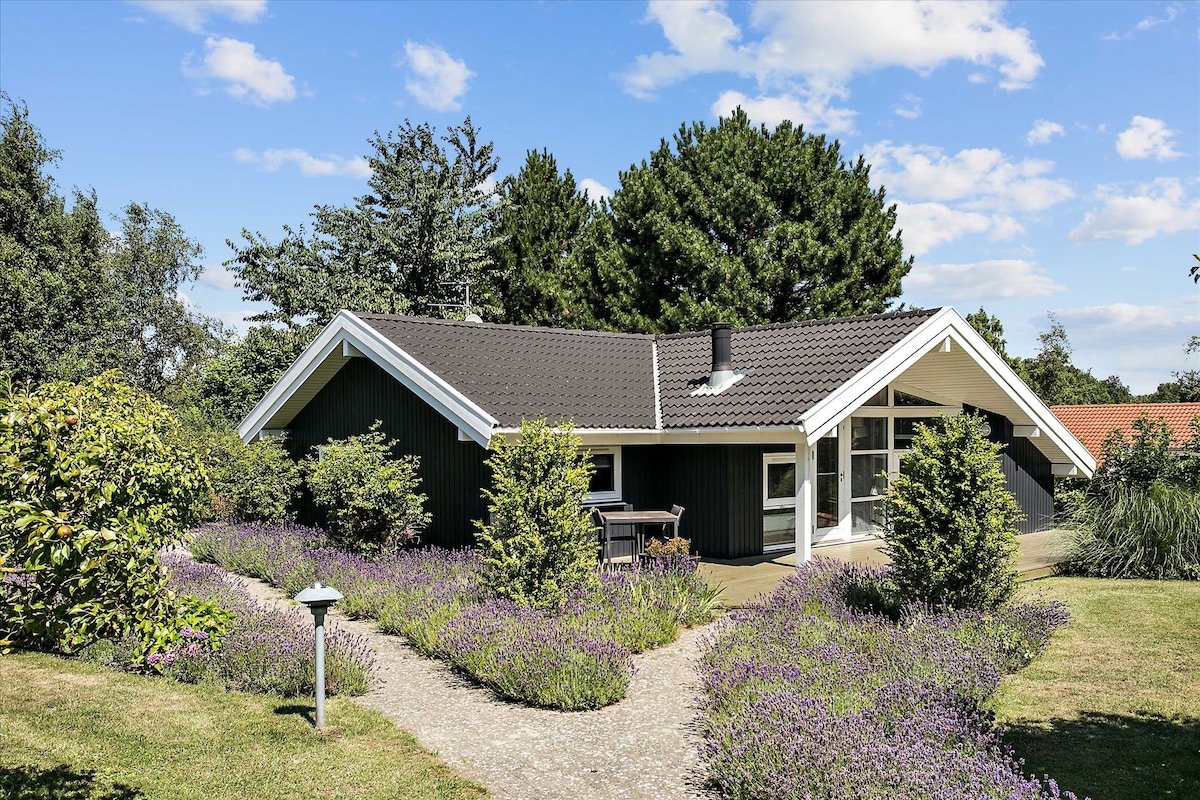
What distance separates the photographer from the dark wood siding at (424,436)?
1418cm

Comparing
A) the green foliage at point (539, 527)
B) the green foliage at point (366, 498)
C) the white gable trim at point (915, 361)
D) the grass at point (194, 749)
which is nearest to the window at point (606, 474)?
the green foliage at point (366, 498)

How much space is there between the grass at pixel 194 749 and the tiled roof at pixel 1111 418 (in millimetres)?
28458

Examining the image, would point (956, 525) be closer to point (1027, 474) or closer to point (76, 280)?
point (1027, 474)

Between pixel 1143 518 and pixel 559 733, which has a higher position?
pixel 1143 518

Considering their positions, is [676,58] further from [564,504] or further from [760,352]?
[564,504]

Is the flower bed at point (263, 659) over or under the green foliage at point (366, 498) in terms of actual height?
under

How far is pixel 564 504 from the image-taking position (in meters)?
10.0

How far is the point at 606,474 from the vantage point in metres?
14.8

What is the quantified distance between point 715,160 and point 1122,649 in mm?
24199

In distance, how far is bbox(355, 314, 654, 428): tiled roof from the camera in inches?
543

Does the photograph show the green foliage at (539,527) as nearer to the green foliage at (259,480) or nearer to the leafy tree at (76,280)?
the green foliage at (259,480)

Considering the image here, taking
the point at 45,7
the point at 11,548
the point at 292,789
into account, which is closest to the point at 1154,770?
the point at 292,789

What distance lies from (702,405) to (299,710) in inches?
361

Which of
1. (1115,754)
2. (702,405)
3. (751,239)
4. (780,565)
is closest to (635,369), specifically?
(702,405)
